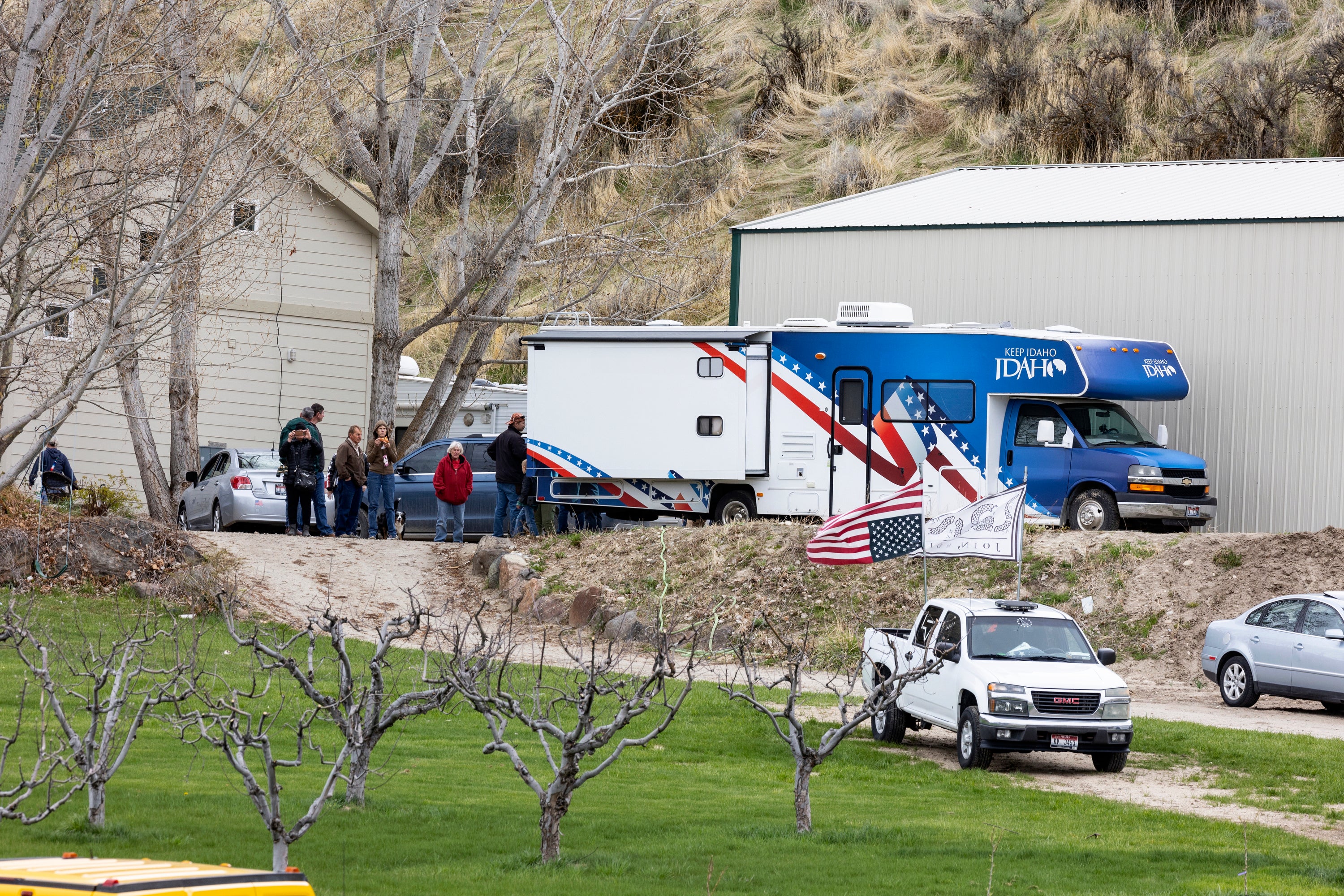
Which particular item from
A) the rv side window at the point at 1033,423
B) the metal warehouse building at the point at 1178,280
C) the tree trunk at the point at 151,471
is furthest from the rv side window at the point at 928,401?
the tree trunk at the point at 151,471

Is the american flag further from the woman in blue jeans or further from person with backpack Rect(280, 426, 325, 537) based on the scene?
person with backpack Rect(280, 426, 325, 537)

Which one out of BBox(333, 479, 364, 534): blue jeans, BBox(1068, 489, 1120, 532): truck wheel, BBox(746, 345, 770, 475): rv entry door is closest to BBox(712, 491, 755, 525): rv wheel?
BBox(746, 345, 770, 475): rv entry door

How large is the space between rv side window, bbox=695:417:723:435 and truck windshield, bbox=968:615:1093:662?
8449 millimetres

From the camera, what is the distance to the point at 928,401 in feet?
78.1

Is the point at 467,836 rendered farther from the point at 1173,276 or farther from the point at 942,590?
the point at 1173,276

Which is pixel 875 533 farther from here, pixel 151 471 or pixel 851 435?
pixel 151 471

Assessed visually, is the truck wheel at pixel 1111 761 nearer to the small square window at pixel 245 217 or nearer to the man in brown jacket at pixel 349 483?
the small square window at pixel 245 217

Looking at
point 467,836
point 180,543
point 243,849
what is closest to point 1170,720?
point 467,836

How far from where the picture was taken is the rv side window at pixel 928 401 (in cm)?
2364

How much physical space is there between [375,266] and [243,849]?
26.1m

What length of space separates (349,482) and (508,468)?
2.47 m

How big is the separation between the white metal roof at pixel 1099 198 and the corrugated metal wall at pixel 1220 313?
362 mm

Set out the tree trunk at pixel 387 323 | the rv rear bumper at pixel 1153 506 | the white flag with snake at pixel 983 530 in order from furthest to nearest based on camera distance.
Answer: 1. the tree trunk at pixel 387 323
2. the rv rear bumper at pixel 1153 506
3. the white flag with snake at pixel 983 530

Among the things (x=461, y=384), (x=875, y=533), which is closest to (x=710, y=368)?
(x=875, y=533)
